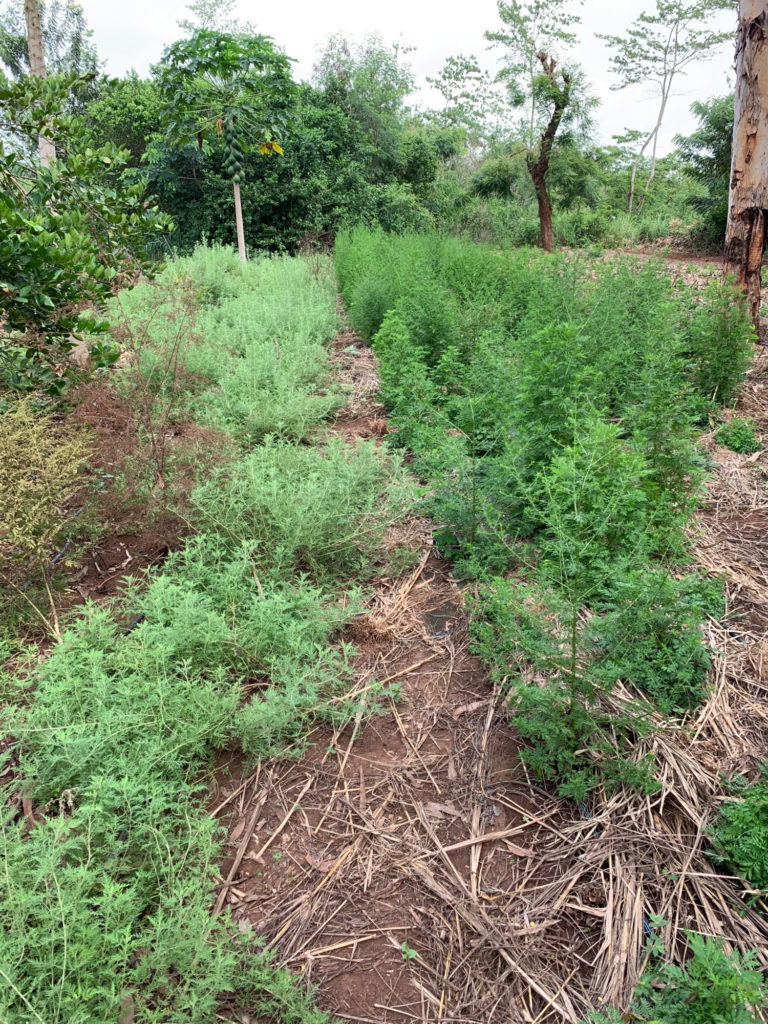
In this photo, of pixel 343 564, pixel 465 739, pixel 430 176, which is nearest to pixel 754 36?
pixel 343 564

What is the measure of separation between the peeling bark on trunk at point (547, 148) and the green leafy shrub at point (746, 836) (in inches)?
462

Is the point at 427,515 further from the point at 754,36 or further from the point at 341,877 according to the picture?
the point at 754,36

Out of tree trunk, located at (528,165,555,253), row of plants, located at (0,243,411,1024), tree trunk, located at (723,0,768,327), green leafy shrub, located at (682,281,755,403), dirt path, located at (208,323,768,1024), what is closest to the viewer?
row of plants, located at (0,243,411,1024)

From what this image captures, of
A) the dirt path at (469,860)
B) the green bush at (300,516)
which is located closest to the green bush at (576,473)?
the dirt path at (469,860)

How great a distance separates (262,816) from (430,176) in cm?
2202

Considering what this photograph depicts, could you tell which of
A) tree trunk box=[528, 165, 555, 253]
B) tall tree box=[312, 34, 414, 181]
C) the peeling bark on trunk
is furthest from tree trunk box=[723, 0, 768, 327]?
tall tree box=[312, 34, 414, 181]

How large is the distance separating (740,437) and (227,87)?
8462mm

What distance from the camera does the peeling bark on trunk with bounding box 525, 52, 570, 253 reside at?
11898mm

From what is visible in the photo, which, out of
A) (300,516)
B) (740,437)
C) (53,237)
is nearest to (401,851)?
(300,516)

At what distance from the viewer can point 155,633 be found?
216 centimetres

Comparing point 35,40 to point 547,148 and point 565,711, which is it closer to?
point 565,711

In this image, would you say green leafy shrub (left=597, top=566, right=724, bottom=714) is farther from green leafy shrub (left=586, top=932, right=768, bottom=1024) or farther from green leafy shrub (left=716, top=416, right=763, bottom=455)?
green leafy shrub (left=716, top=416, right=763, bottom=455)

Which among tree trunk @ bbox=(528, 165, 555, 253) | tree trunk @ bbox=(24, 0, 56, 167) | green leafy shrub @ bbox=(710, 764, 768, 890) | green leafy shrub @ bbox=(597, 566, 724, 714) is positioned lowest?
green leafy shrub @ bbox=(710, 764, 768, 890)

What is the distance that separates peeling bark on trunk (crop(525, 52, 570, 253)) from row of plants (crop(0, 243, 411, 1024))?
1059 centimetres
